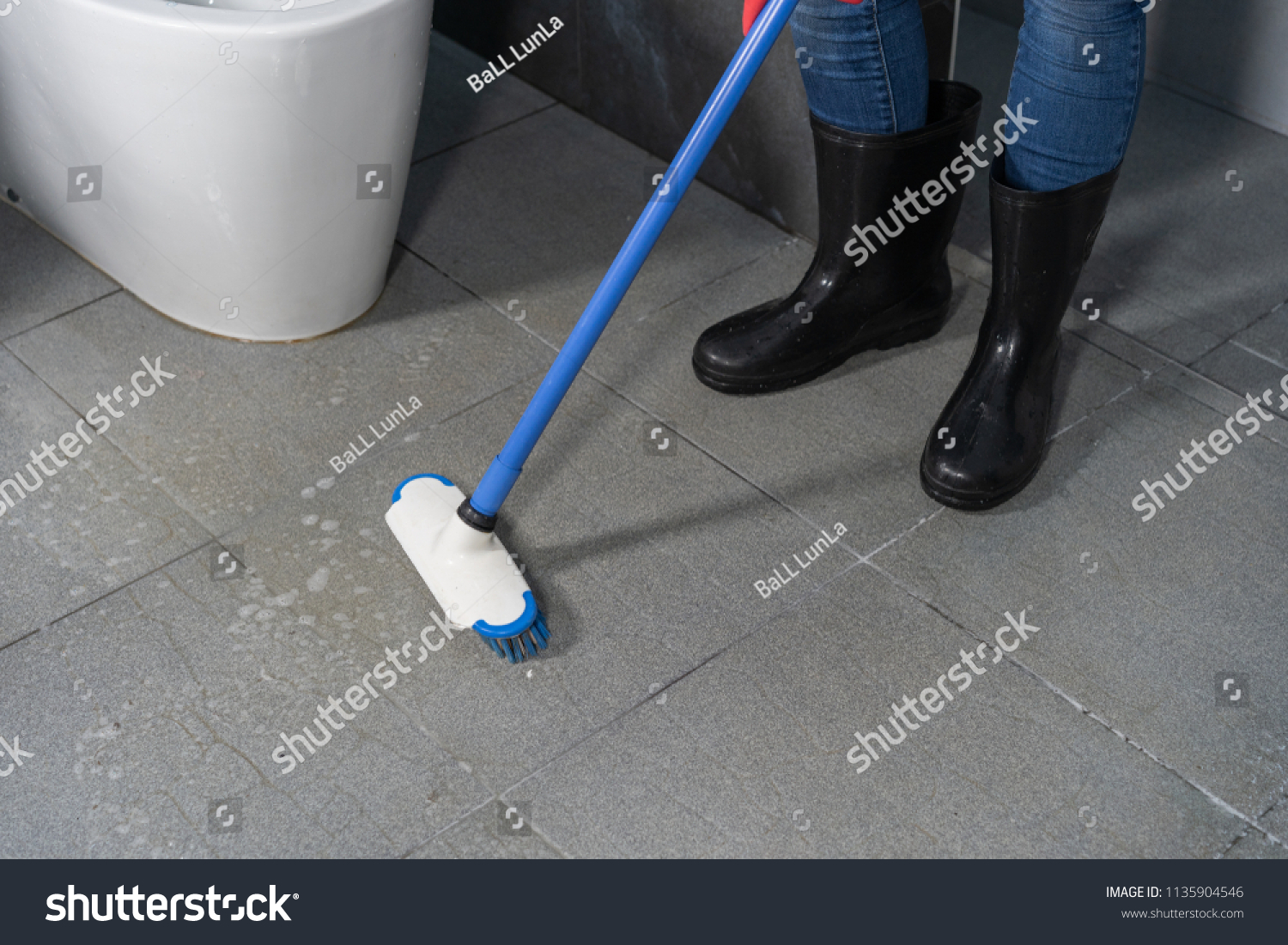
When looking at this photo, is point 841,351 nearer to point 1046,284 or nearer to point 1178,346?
point 1046,284

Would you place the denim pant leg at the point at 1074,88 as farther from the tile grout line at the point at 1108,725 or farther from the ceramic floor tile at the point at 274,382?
the ceramic floor tile at the point at 274,382

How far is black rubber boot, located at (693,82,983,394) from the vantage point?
134cm

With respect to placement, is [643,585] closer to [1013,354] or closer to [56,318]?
[1013,354]

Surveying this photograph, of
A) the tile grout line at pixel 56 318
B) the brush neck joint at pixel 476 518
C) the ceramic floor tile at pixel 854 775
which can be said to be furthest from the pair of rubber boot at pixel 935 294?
the tile grout line at pixel 56 318

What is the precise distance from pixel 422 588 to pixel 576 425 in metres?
0.29

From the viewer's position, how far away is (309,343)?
59.4 inches

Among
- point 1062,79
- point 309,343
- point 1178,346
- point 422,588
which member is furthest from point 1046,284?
point 309,343

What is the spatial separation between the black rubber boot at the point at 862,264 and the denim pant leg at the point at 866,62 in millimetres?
23

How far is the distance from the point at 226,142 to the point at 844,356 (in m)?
0.73

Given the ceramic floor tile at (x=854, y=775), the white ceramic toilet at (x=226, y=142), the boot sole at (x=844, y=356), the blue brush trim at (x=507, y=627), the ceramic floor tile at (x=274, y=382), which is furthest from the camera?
the boot sole at (x=844, y=356)

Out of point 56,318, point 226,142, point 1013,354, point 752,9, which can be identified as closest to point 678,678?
point 1013,354

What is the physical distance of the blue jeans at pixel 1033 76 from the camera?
44.6 inches

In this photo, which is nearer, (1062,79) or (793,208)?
(1062,79)
